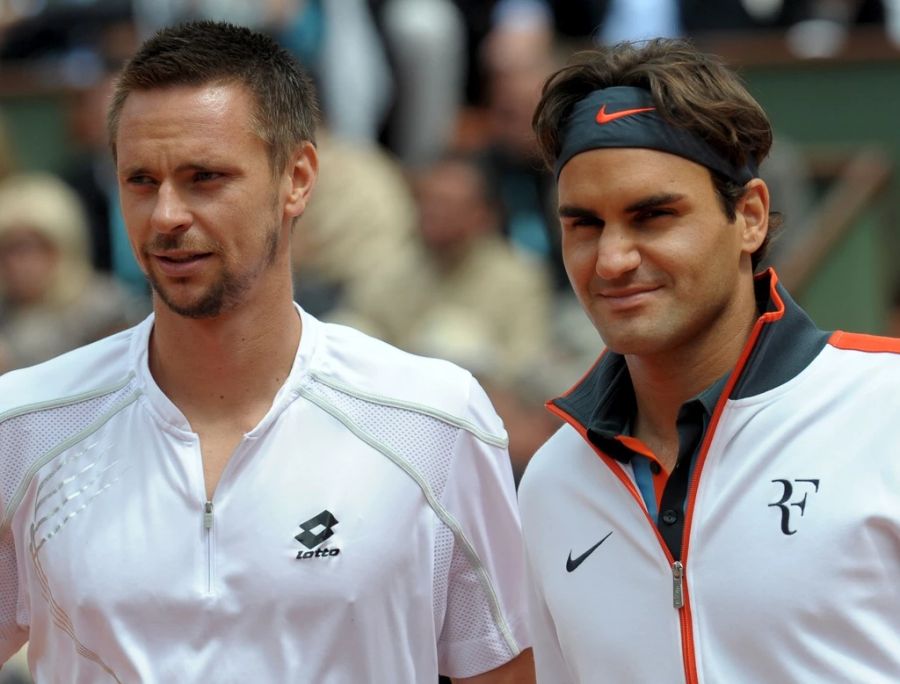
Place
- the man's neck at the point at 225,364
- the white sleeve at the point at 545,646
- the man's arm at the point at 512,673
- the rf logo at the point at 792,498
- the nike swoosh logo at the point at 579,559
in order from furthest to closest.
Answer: the man's arm at the point at 512,673 < the man's neck at the point at 225,364 < the white sleeve at the point at 545,646 < the nike swoosh logo at the point at 579,559 < the rf logo at the point at 792,498

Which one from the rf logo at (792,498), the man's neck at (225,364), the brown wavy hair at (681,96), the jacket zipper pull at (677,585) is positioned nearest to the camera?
the rf logo at (792,498)

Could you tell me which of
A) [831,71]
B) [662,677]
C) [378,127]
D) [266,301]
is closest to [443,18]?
[378,127]

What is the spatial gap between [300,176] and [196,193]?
13.6 inches

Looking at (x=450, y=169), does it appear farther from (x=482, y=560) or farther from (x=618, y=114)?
(x=618, y=114)

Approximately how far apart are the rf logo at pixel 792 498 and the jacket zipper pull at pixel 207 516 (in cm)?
129

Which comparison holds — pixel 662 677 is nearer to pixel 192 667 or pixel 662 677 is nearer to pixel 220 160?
pixel 192 667

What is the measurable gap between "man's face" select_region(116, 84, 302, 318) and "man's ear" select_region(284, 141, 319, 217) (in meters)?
0.13

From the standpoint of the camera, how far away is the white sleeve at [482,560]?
4.07 meters

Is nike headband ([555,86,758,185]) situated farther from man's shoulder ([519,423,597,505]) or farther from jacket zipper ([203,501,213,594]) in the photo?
jacket zipper ([203,501,213,594])

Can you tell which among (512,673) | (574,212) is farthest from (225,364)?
(512,673)

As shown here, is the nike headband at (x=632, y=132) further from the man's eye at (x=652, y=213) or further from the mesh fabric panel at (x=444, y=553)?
the mesh fabric panel at (x=444, y=553)

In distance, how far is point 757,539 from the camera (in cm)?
348

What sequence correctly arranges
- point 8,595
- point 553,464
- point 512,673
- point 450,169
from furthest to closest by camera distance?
1. point 450,169
2. point 512,673
3. point 8,595
4. point 553,464

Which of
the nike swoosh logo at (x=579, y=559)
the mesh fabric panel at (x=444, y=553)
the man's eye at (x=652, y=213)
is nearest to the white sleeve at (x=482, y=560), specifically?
the mesh fabric panel at (x=444, y=553)
